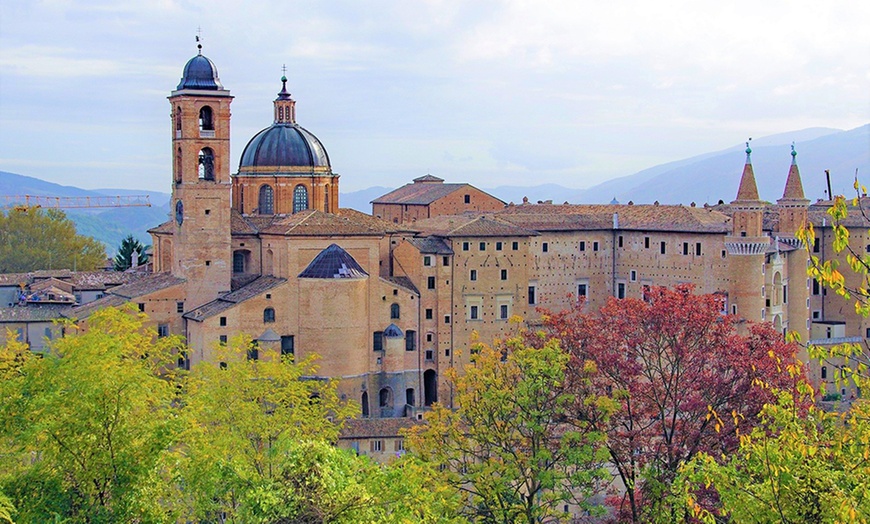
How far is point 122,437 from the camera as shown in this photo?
80.7 ft

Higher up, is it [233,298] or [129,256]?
[129,256]

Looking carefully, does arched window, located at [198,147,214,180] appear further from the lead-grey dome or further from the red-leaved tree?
the red-leaved tree

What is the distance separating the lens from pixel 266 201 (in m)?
65.9

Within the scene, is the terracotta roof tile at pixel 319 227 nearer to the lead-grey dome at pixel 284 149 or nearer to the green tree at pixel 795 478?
the lead-grey dome at pixel 284 149

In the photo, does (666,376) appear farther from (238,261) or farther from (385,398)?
(238,261)

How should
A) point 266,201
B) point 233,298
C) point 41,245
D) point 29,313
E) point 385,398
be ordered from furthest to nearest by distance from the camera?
point 41,245, point 266,201, point 29,313, point 385,398, point 233,298

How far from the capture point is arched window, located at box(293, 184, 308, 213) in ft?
217

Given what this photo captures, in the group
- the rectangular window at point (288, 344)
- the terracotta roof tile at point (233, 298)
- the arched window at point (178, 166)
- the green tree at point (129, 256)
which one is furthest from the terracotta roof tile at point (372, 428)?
the green tree at point (129, 256)

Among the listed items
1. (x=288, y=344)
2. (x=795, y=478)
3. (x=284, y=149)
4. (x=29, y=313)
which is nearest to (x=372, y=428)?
(x=288, y=344)

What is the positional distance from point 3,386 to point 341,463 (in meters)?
6.69

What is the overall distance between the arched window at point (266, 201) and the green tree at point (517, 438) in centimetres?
2930

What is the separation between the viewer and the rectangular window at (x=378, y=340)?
58.4 m

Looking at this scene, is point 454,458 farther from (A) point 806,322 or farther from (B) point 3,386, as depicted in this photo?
(A) point 806,322

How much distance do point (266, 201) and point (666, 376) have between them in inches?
1241
